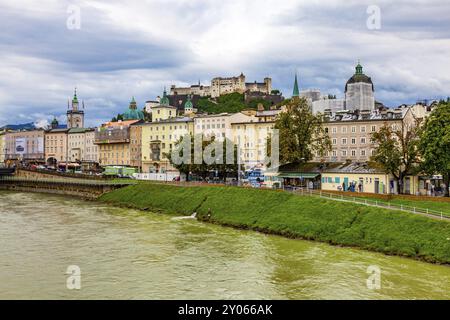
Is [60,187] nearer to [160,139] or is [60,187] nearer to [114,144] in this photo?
[160,139]

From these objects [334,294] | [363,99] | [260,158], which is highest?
[363,99]

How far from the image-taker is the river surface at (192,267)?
3061 cm

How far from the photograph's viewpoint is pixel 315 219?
50281mm

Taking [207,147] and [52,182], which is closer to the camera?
[207,147]

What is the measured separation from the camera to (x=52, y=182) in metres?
112

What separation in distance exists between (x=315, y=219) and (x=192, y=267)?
58.0 feet

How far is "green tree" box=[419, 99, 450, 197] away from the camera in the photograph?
5422 cm

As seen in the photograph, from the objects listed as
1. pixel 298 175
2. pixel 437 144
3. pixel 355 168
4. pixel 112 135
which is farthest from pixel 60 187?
pixel 437 144

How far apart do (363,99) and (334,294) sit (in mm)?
112220

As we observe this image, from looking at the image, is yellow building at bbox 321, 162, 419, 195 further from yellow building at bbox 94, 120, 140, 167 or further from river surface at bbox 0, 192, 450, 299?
yellow building at bbox 94, 120, 140, 167

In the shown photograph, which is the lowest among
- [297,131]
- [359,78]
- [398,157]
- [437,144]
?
[398,157]

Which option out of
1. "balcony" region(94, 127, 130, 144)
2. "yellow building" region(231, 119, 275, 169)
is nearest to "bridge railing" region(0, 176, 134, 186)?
"balcony" region(94, 127, 130, 144)
